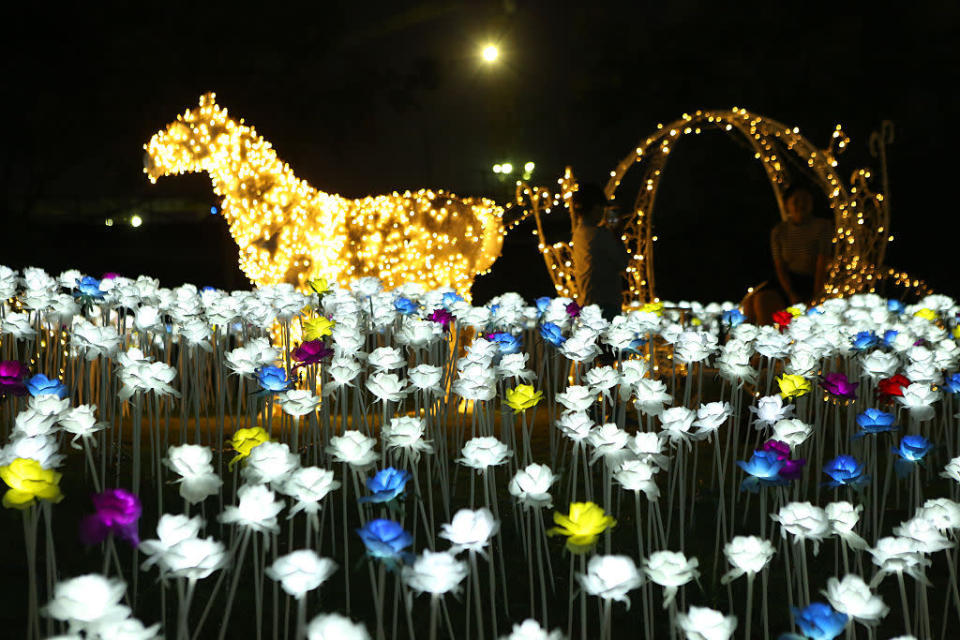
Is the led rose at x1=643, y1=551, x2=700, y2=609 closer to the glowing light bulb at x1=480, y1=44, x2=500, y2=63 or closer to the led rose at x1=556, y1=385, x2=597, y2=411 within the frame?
the led rose at x1=556, y1=385, x2=597, y2=411

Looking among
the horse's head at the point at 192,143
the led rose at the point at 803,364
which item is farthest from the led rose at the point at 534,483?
the horse's head at the point at 192,143

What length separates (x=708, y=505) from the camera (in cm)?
434

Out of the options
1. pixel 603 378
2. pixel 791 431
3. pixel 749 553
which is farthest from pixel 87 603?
pixel 603 378

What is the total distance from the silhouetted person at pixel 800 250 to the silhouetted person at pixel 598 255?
1.53 meters

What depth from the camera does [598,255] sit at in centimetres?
621

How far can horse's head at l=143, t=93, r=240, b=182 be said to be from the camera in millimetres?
8570

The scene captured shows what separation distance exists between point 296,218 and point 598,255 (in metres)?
3.35

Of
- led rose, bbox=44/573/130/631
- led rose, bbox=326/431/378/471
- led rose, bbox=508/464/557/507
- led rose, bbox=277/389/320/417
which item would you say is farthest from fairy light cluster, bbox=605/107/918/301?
led rose, bbox=44/573/130/631

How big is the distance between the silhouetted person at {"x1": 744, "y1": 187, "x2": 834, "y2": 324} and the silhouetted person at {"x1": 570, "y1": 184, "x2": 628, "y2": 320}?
5.03 ft

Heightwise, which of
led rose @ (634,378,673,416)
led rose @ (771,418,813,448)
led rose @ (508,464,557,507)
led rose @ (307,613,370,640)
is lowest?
led rose @ (307,613,370,640)

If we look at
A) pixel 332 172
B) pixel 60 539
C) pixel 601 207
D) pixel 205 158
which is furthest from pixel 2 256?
pixel 60 539

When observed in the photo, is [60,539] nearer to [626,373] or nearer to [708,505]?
[626,373]

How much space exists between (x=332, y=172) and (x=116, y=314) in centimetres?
1206

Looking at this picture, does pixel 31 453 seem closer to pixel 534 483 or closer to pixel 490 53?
pixel 534 483
